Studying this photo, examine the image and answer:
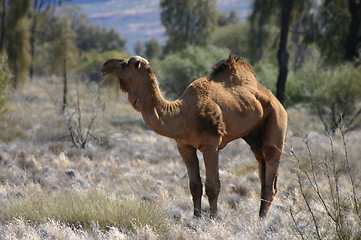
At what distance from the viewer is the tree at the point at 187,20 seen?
128 ft

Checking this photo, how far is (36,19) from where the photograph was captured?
37594 millimetres

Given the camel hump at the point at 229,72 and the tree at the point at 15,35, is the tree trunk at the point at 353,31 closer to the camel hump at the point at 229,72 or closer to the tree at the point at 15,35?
the camel hump at the point at 229,72

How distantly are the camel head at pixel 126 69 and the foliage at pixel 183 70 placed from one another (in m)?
17.3

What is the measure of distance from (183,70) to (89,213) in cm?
1792

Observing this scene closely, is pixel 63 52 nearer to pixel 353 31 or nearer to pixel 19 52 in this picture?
pixel 19 52

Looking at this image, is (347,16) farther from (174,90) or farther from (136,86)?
(136,86)

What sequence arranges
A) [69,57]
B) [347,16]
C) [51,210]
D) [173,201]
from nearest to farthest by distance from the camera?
1. [51,210]
2. [173,201]
3. [347,16]
4. [69,57]

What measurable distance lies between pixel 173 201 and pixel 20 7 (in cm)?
2248

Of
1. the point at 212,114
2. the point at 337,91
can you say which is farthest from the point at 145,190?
the point at 337,91

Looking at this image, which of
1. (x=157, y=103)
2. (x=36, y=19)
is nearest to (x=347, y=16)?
(x=157, y=103)

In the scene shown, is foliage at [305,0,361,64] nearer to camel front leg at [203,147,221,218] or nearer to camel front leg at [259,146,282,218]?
camel front leg at [259,146,282,218]

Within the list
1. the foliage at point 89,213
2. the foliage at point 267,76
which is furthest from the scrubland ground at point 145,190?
the foliage at point 267,76

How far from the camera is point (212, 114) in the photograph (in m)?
5.75

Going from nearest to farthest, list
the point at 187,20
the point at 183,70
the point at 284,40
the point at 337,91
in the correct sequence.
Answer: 1. the point at 337,91
2. the point at 284,40
3. the point at 183,70
4. the point at 187,20
